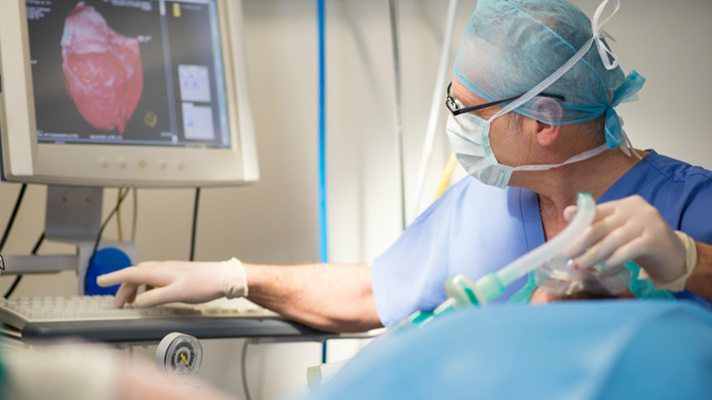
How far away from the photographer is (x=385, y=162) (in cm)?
185

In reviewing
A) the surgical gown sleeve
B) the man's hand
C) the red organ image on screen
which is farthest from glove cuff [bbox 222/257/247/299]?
the man's hand

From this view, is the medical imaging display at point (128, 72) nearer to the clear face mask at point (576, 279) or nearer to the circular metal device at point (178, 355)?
the circular metal device at point (178, 355)

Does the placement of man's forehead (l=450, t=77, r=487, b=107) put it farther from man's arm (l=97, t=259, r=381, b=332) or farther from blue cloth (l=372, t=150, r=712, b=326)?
man's arm (l=97, t=259, r=381, b=332)

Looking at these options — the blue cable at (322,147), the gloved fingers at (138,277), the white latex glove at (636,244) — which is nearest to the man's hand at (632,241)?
the white latex glove at (636,244)

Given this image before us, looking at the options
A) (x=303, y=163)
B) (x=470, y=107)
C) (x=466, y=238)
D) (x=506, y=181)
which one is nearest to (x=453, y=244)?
(x=466, y=238)

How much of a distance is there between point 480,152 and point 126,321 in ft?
2.18

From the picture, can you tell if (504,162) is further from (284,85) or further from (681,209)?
(284,85)

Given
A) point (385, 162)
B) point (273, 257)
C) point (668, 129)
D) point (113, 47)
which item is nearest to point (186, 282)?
point (113, 47)

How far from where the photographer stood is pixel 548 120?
110 cm

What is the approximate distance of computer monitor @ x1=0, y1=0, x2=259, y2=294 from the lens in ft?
4.21

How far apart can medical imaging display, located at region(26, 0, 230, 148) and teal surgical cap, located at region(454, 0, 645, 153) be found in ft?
2.21

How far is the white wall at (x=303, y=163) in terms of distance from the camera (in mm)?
1823

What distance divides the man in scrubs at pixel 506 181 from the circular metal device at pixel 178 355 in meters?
0.29

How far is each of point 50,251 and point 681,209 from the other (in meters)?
1.54
